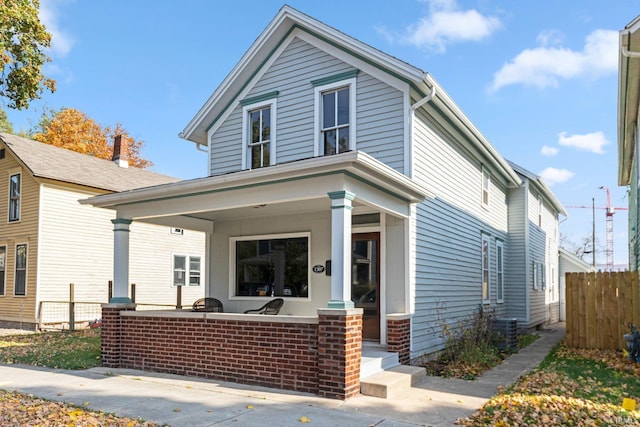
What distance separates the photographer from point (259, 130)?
11453mm

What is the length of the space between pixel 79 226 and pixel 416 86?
44.6ft

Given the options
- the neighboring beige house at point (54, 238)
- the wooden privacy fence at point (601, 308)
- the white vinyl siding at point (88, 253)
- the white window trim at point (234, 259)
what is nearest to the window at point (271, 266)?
the white window trim at point (234, 259)

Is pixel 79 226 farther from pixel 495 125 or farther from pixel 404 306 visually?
pixel 495 125

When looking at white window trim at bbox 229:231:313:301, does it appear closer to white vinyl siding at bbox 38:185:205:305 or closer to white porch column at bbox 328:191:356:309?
white porch column at bbox 328:191:356:309

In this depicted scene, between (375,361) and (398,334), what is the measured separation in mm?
Result: 885

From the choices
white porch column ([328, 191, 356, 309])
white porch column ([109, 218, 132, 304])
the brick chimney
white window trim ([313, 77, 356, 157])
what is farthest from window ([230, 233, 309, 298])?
the brick chimney

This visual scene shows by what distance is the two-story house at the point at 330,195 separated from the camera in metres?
7.94

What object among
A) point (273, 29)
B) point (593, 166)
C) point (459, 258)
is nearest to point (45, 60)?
point (273, 29)

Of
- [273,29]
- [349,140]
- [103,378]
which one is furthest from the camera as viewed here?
[273,29]

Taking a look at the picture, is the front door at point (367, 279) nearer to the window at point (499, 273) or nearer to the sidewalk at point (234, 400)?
the sidewalk at point (234, 400)

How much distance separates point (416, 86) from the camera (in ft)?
30.3

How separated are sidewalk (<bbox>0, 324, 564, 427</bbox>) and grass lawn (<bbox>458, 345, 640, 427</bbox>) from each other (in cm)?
39

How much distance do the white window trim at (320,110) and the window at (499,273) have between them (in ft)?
24.6

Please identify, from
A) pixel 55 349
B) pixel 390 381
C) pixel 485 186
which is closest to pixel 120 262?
pixel 55 349
